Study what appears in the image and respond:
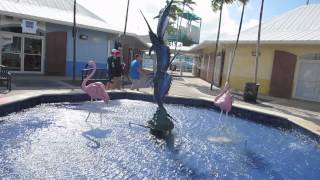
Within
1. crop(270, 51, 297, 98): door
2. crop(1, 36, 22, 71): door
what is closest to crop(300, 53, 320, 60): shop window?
crop(270, 51, 297, 98): door

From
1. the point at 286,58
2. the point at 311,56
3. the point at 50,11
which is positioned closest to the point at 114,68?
the point at 50,11

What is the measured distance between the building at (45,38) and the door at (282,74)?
8713mm

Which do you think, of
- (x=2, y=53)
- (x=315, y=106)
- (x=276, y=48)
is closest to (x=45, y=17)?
(x=2, y=53)

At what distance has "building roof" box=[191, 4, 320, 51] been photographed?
16.0m

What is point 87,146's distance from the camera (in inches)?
255

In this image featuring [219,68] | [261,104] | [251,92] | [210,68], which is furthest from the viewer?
[210,68]

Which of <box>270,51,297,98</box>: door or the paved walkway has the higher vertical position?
<box>270,51,297,98</box>: door

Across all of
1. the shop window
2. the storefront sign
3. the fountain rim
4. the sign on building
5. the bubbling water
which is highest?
the sign on building

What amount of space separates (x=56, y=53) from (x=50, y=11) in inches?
98.4

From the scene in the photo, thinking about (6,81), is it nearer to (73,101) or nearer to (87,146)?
(73,101)

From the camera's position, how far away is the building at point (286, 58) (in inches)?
647

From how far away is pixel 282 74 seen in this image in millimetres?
17656

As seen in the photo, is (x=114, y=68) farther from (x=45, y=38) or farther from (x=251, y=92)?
(x=45, y=38)

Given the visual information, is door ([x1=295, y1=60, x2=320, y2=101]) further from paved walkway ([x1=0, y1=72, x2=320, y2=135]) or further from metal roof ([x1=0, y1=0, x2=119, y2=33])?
metal roof ([x1=0, y1=0, x2=119, y2=33])
